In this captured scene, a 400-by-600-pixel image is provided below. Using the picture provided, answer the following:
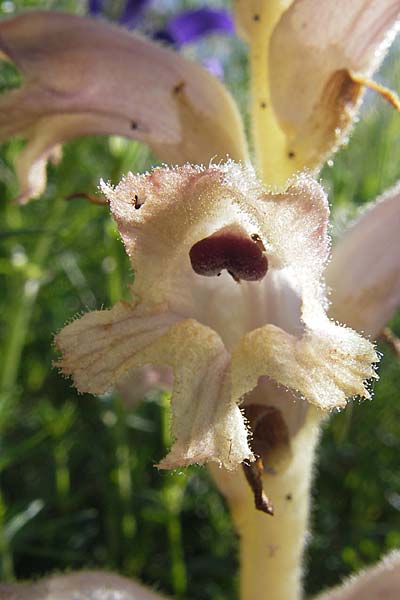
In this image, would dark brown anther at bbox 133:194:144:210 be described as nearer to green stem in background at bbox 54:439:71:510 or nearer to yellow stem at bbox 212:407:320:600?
yellow stem at bbox 212:407:320:600

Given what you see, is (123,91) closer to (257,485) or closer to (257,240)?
(257,240)

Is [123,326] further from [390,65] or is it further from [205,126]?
[390,65]

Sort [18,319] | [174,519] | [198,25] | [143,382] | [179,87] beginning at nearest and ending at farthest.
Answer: [179,87], [143,382], [174,519], [18,319], [198,25]

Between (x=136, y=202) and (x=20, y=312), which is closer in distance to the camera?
(x=136, y=202)

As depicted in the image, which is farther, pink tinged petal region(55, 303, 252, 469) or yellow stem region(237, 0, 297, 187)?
yellow stem region(237, 0, 297, 187)

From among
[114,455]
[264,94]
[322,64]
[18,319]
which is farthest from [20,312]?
[322,64]

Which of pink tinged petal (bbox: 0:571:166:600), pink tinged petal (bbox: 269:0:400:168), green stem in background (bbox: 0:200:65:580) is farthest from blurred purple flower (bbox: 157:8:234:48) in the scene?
pink tinged petal (bbox: 0:571:166:600)

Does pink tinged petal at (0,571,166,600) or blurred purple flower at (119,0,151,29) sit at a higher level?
pink tinged petal at (0,571,166,600)
